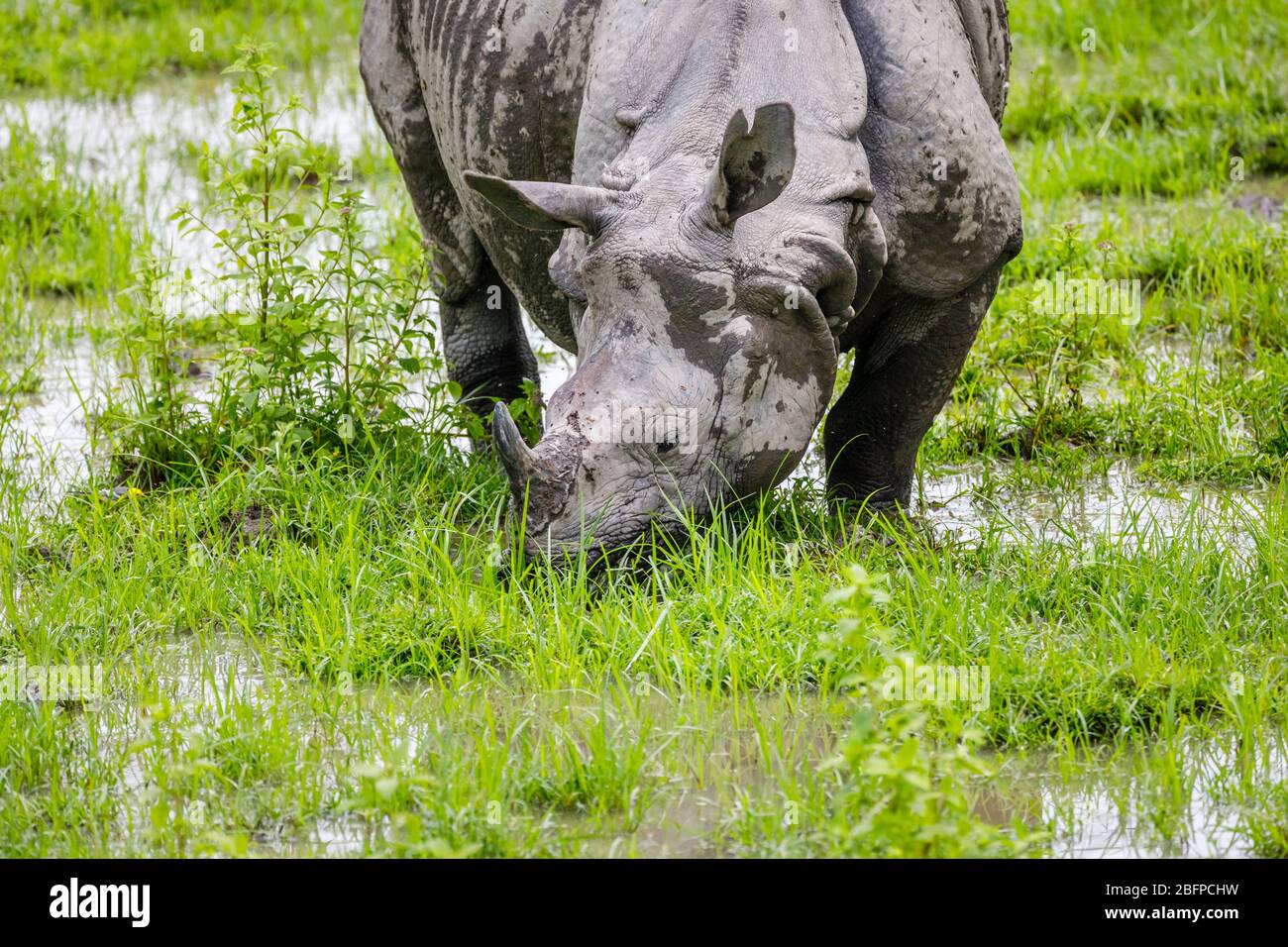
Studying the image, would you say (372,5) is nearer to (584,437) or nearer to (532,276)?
(532,276)

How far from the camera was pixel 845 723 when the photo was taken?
423 cm

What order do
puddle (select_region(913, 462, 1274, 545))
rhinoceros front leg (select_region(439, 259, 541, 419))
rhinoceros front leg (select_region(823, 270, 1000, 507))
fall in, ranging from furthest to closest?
rhinoceros front leg (select_region(439, 259, 541, 419)) < puddle (select_region(913, 462, 1274, 545)) < rhinoceros front leg (select_region(823, 270, 1000, 507))

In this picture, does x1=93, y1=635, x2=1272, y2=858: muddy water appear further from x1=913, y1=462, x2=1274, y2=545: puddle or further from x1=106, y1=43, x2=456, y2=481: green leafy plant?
x1=106, y1=43, x2=456, y2=481: green leafy plant

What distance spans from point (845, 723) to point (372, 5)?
3474 millimetres

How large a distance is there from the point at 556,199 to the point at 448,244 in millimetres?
2240

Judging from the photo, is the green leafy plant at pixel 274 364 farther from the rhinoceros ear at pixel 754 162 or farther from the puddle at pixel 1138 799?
the puddle at pixel 1138 799

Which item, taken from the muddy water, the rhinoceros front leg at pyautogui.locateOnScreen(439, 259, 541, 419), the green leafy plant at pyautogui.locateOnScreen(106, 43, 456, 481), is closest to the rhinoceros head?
the muddy water

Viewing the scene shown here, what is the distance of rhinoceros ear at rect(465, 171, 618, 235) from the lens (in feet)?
Answer: 14.4

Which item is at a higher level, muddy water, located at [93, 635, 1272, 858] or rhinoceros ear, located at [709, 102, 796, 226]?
rhinoceros ear, located at [709, 102, 796, 226]

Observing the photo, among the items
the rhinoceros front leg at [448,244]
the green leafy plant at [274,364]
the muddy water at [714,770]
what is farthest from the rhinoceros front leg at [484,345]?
the muddy water at [714,770]

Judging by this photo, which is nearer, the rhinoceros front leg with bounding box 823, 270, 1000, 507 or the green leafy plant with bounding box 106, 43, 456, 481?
the rhinoceros front leg with bounding box 823, 270, 1000, 507

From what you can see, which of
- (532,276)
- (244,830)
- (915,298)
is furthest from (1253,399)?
(244,830)

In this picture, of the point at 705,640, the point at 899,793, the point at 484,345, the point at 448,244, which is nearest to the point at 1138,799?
the point at 899,793

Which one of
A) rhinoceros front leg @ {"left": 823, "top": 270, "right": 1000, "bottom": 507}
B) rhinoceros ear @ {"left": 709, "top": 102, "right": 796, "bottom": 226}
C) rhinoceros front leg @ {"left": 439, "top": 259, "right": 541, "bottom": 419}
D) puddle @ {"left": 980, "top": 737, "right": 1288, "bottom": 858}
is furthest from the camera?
rhinoceros front leg @ {"left": 439, "top": 259, "right": 541, "bottom": 419}
